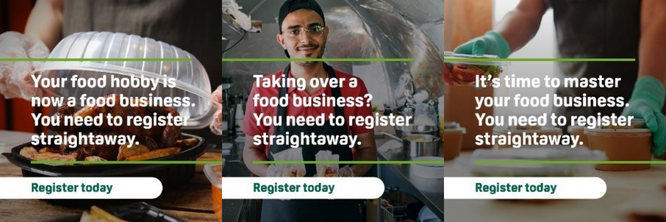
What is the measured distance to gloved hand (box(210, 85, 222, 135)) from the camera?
63.6 inches

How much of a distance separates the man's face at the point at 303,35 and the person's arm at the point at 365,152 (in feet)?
1.04

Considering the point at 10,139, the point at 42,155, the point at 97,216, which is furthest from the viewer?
the point at 10,139

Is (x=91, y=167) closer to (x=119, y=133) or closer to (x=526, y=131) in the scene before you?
(x=119, y=133)

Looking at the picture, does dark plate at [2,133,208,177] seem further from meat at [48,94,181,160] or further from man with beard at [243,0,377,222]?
man with beard at [243,0,377,222]

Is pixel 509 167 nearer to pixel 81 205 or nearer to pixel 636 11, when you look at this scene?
pixel 636 11

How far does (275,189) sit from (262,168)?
0.09 metres

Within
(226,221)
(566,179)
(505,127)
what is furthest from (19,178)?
(566,179)

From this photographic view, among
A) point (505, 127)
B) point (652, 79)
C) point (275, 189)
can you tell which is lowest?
point (275, 189)

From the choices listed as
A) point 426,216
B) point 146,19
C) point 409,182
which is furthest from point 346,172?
point 146,19

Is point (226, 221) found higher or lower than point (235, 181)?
lower

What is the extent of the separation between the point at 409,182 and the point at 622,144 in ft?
2.53

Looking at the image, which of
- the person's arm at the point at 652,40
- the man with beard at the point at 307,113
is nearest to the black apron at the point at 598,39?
the person's arm at the point at 652,40

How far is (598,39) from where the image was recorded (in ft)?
5.30

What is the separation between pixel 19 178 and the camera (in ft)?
5.46
